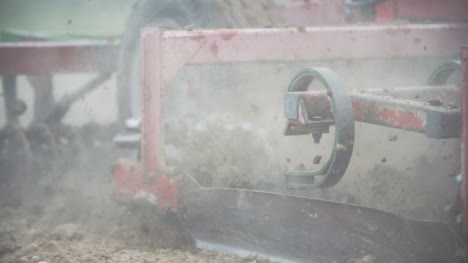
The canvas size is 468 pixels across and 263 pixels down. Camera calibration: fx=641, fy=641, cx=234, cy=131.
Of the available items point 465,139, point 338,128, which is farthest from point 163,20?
point 465,139

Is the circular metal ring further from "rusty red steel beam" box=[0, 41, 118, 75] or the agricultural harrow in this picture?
"rusty red steel beam" box=[0, 41, 118, 75]

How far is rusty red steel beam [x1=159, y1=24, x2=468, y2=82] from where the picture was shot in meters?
2.96

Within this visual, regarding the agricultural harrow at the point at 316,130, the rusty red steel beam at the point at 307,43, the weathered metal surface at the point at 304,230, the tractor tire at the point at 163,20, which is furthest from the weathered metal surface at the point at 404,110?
the tractor tire at the point at 163,20

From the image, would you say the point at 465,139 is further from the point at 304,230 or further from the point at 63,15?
the point at 63,15

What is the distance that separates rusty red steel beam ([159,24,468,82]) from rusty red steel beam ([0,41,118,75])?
157cm

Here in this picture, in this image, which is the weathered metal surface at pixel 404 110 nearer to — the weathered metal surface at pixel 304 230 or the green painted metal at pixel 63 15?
the weathered metal surface at pixel 304 230

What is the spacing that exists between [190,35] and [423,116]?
128 centimetres

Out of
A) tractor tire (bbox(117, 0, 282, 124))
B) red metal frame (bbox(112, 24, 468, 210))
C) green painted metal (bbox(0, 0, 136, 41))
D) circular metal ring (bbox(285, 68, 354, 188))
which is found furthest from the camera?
green painted metal (bbox(0, 0, 136, 41))

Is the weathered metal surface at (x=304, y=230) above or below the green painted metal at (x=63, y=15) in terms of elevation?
below

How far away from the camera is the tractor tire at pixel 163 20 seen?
11.8 feet

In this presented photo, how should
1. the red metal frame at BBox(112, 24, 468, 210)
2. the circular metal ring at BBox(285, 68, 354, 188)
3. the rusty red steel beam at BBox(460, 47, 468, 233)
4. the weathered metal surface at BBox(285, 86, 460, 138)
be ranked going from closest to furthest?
1. the rusty red steel beam at BBox(460, 47, 468, 233)
2. the weathered metal surface at BBox(285, 86, 460, 138)
3. the circular metal ring at BBox(285, 68, 354, 188)
4. the red metal frame at BBox(112, 24, 468, 210)

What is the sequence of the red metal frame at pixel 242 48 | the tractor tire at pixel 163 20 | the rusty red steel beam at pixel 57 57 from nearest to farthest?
the red metal frame at pixel 242 48, the tractor tire at pixel 163 20, the rusty red steel beam at pixel 57 57

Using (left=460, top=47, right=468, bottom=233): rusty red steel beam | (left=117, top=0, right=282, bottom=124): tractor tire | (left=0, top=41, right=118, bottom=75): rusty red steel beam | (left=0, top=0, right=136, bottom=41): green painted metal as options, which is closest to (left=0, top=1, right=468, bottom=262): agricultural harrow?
(left=460, top=47, right=468, bottom=233): rusty red steel beam

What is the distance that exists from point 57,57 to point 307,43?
2068mm
